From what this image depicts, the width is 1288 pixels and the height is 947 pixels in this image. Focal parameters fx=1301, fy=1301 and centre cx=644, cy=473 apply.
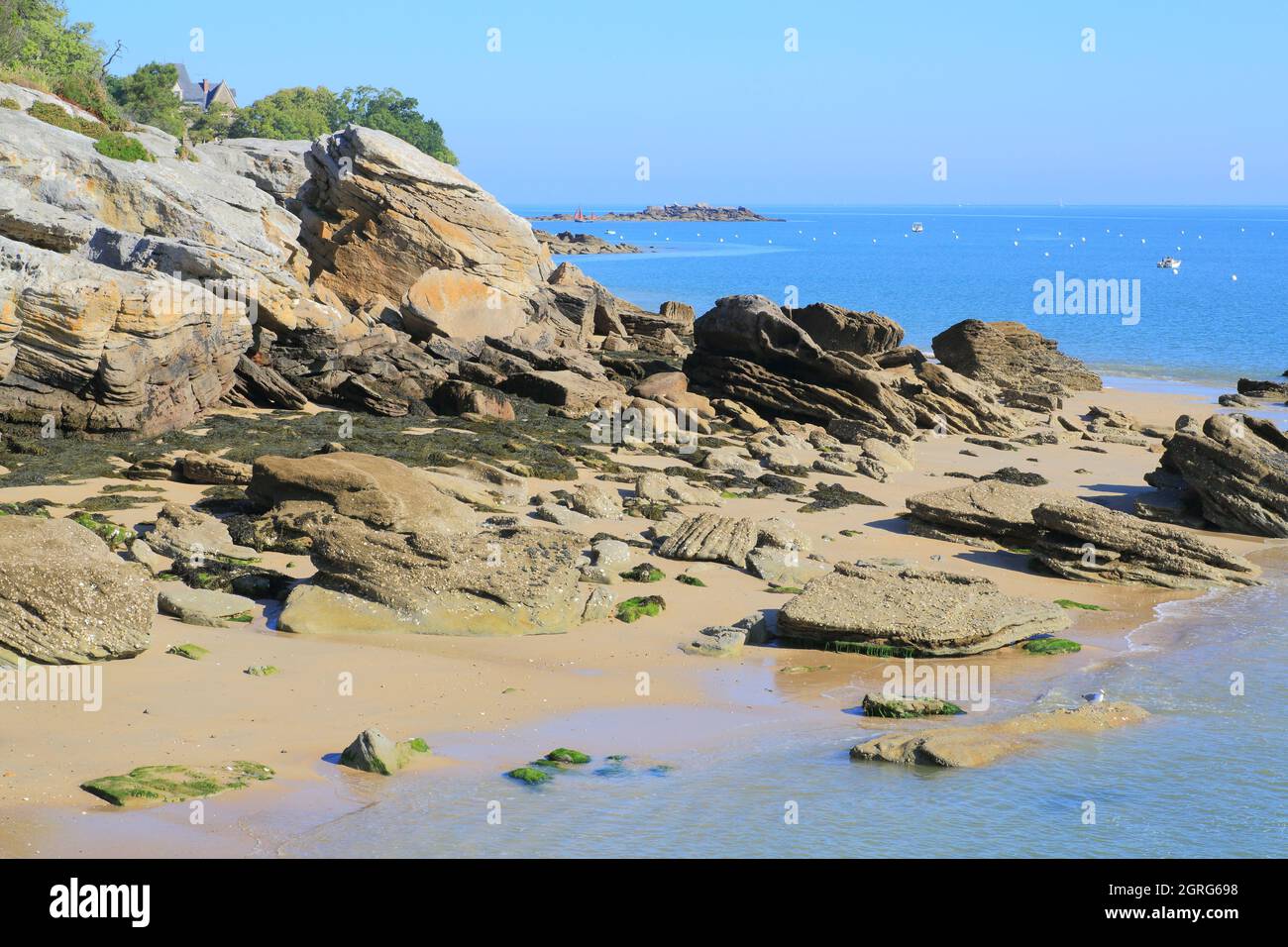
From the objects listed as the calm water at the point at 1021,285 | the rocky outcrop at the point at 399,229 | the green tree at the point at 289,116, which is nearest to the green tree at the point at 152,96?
the green tree at the point at 289,116

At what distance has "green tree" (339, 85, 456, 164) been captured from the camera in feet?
411

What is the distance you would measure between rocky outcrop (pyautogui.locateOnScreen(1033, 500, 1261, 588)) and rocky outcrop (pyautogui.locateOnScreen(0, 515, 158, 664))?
10482mm

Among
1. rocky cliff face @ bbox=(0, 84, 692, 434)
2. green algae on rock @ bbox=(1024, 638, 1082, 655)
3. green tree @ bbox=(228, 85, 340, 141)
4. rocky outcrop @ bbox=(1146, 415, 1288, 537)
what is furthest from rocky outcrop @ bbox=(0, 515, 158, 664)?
green tree @ bbox=(228, 85, 340, 141)

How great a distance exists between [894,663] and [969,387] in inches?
653

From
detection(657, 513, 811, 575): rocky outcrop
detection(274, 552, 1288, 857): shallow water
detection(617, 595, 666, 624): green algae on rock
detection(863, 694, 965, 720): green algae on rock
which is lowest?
detection(274, 552, 1288, 857): shallow water

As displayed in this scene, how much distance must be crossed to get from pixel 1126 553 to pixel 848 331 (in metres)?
15.8

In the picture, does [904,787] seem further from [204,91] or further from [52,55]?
[204,91]

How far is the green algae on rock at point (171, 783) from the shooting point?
8.00 meters

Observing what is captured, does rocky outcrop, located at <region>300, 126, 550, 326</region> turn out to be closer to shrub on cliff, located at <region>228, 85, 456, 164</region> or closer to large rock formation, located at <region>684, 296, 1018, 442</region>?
large rock formation, located at <region>684, 296, 1018, 442</region>

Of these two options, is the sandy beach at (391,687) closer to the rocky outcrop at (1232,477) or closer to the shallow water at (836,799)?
the shallow water at (836,799)
